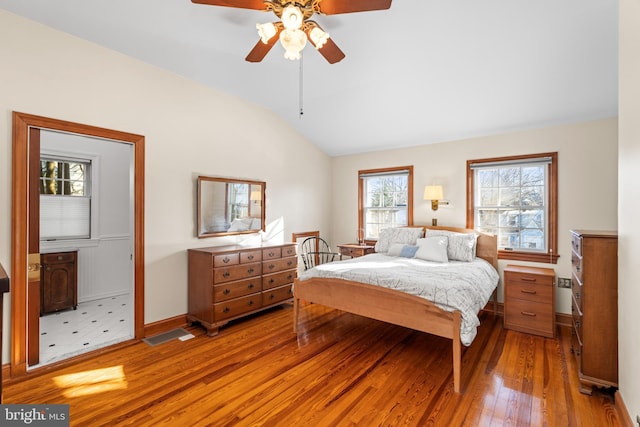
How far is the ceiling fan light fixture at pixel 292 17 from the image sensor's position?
1920mm

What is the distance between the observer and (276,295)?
4.11 m

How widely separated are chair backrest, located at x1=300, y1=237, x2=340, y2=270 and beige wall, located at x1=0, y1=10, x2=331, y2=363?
0.44 meters

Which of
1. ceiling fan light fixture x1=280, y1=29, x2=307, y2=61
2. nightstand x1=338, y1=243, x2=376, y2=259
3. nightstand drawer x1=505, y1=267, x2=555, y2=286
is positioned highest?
ceiling fan light fixture x1=280, y1=29, x2=307, y2=61

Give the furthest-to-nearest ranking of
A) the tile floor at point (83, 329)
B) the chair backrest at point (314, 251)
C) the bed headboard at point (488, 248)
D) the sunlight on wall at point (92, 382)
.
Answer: the chair backrest at point (314, 251) → the bed headboard at point (488, 248) → the tile floor at point (83, 329) → the sunlight on wall at point (92, 382)

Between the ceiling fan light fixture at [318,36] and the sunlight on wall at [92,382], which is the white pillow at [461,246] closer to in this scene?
the ceiling fan light fixture at [318,36]

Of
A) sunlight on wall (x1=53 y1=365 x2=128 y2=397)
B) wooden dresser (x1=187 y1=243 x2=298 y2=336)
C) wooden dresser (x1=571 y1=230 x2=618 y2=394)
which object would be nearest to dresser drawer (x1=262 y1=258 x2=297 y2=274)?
wooden dresser (x1=187 y1=243 x2=298 y2=336)

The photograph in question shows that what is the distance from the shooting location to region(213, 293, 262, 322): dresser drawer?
11.3ft

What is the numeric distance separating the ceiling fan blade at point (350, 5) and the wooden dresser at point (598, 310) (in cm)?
217

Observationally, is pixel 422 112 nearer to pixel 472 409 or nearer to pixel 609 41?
pixel 609 41

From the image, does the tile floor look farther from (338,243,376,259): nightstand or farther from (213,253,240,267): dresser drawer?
(338,243,376,259): nightstand

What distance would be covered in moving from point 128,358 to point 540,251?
4539 mm

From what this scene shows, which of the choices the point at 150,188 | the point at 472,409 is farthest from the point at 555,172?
the point at 150,188

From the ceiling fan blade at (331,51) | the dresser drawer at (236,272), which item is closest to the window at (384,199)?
the dresser drawer at (236,272)

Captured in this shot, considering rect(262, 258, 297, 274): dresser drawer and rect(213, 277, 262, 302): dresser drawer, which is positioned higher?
rect(262, 258, 297, 274): dresser drawer
